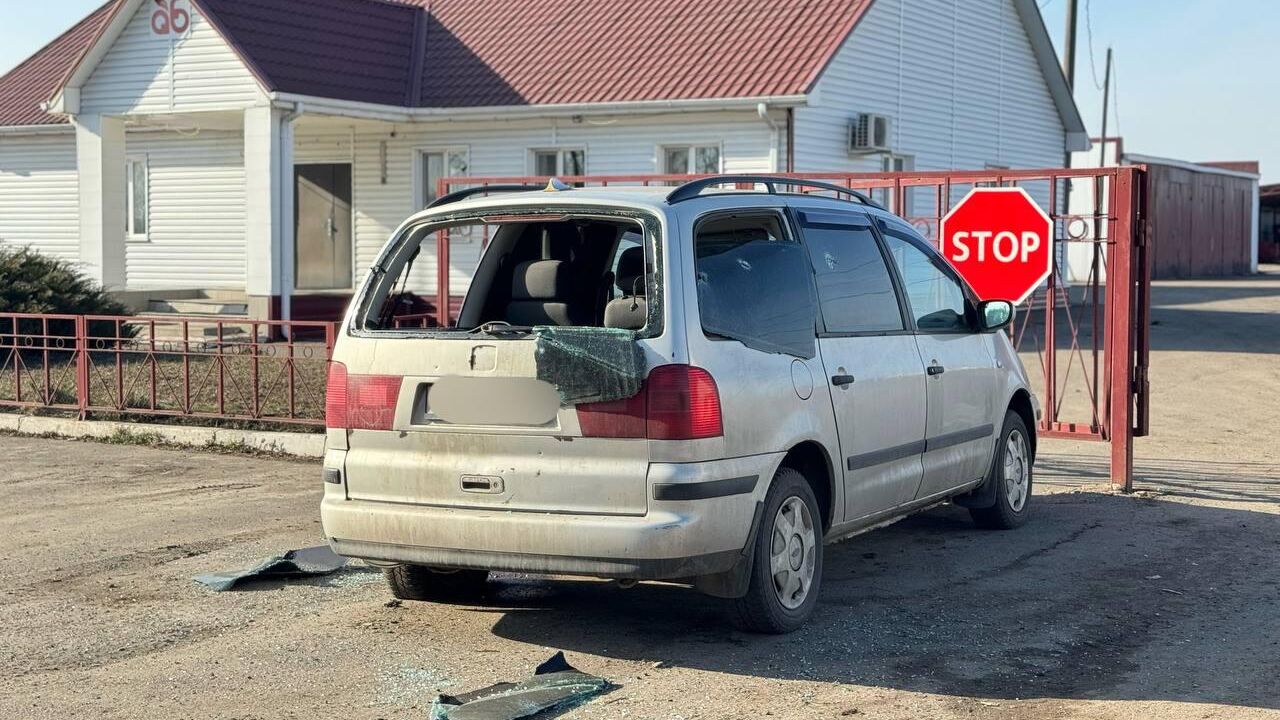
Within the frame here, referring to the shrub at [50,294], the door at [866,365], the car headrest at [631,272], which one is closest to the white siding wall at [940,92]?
the shrub at [50,294]

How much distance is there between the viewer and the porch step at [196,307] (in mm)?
24703

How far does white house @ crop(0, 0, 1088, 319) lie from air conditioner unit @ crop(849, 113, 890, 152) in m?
0.05

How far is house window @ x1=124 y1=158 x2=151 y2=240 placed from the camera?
27.4 m

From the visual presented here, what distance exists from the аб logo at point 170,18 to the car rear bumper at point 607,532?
1767 centimetres

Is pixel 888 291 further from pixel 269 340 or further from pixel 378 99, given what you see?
pixel 378 99

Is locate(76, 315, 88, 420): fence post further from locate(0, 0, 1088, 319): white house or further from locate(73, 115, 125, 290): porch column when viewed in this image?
locate(73, 115, 125, 290): porch column

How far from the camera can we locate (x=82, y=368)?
13562 millimetres

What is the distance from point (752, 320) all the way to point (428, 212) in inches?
60.3

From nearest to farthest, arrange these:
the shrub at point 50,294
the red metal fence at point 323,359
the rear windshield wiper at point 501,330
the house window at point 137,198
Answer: the rear windshield wiper at point 501,330 < the red metal fence at point 323,359 < the shrub at point 50,294 < the house window at point 137,198

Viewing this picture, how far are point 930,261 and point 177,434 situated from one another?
7003 millimetres

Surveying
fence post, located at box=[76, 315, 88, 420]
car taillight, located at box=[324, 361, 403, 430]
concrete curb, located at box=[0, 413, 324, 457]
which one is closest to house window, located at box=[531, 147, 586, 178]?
fence post, located at box=[76, 315, 88, 420]

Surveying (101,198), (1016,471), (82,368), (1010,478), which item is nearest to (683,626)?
(1010,478)

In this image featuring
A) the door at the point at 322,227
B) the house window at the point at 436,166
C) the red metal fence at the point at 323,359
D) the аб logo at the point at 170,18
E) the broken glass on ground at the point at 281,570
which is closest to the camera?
the broken glass on ground at the point at 281,570

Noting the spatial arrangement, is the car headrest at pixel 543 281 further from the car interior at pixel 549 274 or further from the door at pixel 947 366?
the door at pixel 947 366
